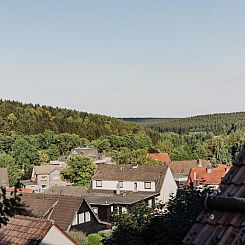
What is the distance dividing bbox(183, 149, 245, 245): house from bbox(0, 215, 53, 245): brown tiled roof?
1202cm

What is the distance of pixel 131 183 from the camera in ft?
146

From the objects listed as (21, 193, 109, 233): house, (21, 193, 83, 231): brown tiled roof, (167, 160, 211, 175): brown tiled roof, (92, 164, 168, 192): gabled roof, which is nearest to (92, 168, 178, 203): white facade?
(92, 164, 168, 192): gabled roof

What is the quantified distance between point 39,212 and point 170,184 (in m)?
22.2

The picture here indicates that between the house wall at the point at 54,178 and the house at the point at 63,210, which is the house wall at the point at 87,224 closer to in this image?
the house at the point at 63,210

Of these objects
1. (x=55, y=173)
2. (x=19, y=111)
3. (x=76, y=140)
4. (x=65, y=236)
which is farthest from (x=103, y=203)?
(x=19, y=111)

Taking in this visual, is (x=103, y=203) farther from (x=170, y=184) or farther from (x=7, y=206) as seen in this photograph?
(x=7, y=206)

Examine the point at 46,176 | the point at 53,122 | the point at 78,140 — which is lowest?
the point at 46,176

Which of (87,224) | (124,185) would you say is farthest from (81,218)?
(124,185)

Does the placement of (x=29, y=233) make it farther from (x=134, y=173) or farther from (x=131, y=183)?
(x=134, y=173)

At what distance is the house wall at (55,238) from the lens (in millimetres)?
14992

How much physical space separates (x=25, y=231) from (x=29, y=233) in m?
0.15

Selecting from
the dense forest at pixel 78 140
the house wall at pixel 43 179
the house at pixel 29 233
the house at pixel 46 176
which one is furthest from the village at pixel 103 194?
the dense forest at pixel 78 140

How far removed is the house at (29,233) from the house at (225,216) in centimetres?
1202

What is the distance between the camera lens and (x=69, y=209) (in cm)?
2559
